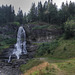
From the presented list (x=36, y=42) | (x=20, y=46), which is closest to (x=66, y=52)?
(x=36, y=42)

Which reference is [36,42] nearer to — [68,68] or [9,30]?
[9,30]

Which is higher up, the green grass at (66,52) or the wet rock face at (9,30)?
the wet rock face at (9,30)

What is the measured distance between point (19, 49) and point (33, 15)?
3772 cm

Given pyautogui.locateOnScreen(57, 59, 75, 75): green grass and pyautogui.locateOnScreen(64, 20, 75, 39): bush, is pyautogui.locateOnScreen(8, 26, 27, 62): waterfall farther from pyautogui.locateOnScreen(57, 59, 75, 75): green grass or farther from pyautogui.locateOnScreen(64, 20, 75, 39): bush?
pyautogui.locateOnScreen(57, 59, 75, 75): green grass

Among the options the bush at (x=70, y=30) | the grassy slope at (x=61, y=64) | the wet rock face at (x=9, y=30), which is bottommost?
the grassy slope at (x=61, y=64)

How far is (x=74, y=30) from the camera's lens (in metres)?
33.8

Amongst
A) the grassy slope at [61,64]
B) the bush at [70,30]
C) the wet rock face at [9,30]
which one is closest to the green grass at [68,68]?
the grassy slope at [61,64]

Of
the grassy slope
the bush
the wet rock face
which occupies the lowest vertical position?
the grassy slope

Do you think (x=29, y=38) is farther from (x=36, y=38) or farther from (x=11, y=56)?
(x=11, y=56)

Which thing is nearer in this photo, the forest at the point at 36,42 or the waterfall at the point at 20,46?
the forest at the point at 36,42

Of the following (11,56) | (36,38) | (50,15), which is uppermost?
(50,15)

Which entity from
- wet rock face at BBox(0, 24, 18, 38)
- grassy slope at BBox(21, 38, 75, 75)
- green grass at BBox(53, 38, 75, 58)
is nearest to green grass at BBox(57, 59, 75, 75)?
grassy slope at BBox(21, 38, 75, 75)

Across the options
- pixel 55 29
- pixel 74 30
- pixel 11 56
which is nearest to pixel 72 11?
pixel 55 29

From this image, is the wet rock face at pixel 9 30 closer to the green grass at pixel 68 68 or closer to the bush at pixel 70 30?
the bush at pixel 70 30
